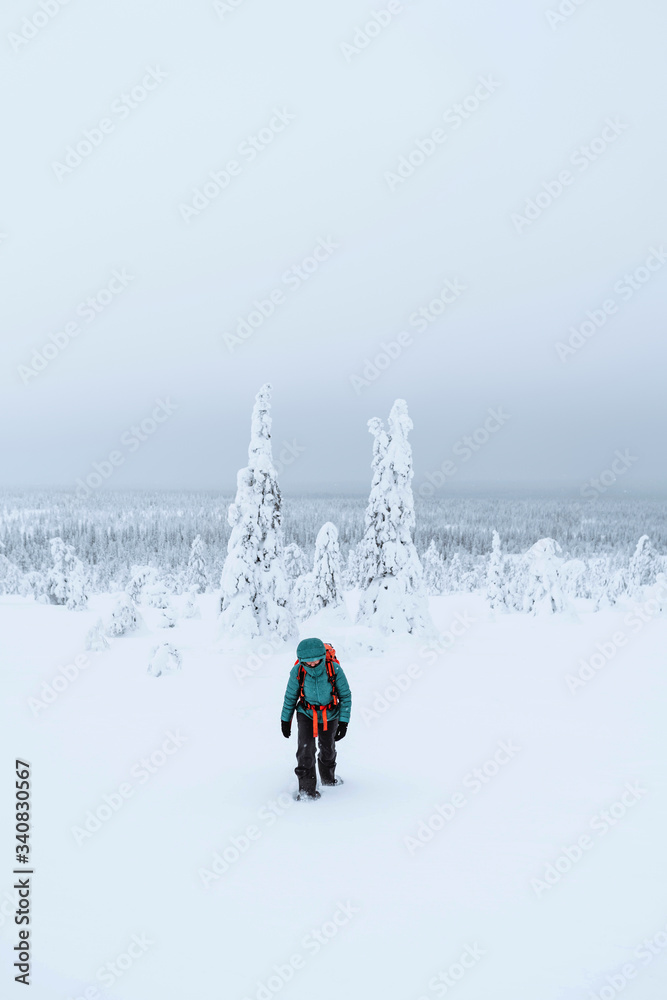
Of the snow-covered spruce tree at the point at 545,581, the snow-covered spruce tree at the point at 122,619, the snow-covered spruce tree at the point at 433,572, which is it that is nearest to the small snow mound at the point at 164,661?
the snow-covered spruce tree at the point at 122,619

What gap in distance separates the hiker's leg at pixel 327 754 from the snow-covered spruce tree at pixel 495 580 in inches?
1431

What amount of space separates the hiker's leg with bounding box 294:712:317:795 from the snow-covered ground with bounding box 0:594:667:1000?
253 millimetres

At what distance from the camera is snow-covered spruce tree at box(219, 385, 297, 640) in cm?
2011

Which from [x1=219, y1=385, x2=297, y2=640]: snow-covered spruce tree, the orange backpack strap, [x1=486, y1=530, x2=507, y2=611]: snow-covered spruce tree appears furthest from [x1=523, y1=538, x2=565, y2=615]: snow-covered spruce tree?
the orange backpack strap

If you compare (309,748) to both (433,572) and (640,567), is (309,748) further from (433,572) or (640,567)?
(433,572)

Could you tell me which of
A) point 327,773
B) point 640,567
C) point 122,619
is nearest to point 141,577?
point 122,619

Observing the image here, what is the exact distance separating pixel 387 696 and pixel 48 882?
32.8 ft

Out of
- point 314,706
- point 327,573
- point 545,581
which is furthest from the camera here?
point 545,581

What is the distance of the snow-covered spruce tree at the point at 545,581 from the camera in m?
31.2

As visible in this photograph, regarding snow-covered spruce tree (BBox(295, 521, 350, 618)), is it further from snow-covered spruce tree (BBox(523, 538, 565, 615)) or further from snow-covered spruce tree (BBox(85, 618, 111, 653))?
snow-covered spruce tree (BBox(523, 538, 565, 615))

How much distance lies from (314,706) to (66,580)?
3653 centimetres

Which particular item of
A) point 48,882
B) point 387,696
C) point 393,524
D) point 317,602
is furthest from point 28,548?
point 48,882

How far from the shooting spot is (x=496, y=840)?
6.07 metres

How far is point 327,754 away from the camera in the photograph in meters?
7.44
